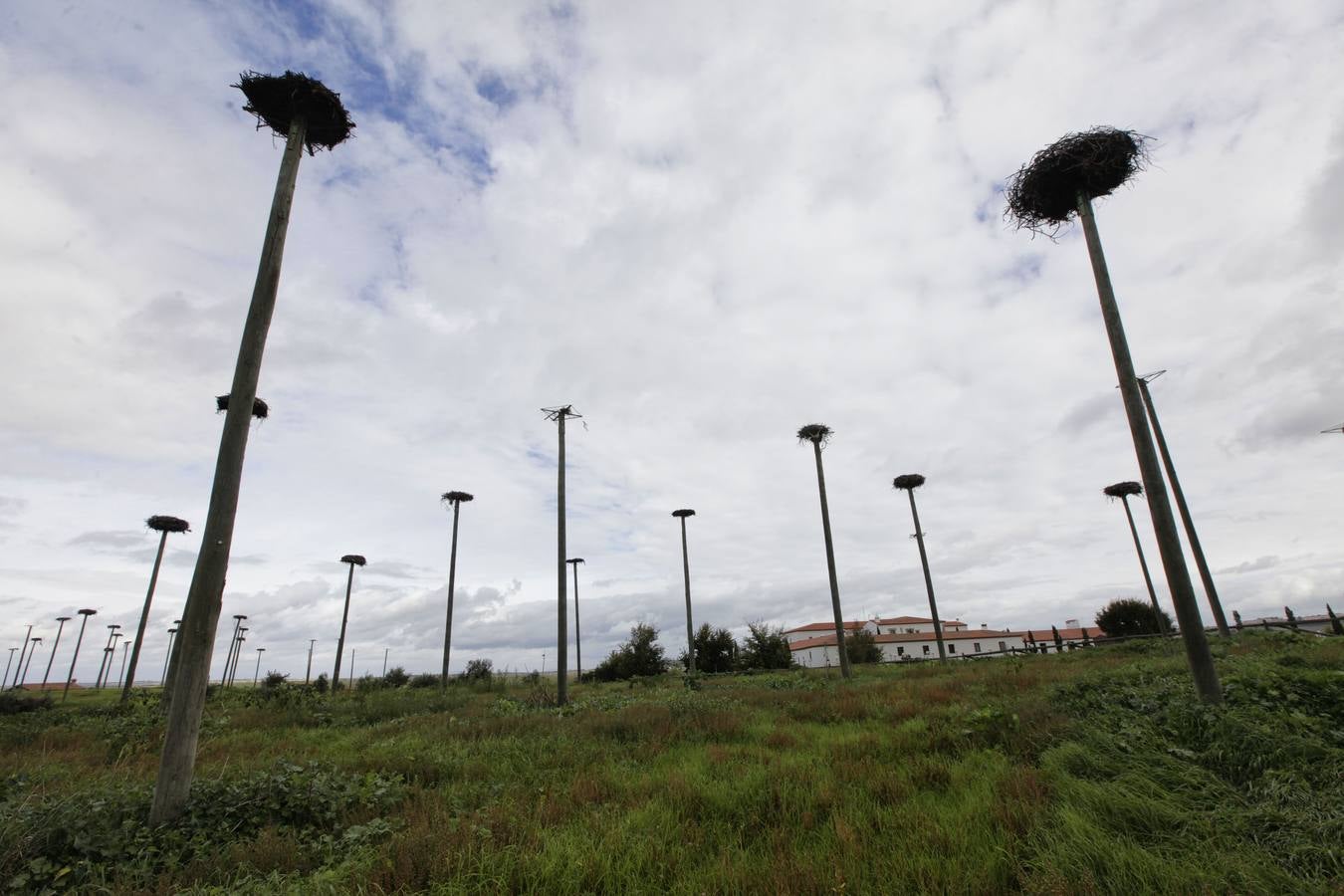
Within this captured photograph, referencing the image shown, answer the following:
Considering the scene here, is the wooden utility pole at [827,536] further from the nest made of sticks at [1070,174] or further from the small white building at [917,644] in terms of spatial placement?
the small white building at [917,644]

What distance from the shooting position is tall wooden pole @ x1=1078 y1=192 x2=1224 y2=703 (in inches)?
293

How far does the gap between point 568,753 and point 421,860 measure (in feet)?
14.8

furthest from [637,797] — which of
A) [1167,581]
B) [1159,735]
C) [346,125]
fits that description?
[346,125]

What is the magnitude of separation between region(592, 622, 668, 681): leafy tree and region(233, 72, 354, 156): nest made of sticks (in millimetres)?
35265

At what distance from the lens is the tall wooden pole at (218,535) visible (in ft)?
19.3

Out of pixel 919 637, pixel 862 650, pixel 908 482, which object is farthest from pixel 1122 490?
pixel 919 637

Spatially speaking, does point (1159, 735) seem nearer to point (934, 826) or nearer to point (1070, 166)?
point (934, 826)

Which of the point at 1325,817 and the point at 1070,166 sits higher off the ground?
the point at 1070,166

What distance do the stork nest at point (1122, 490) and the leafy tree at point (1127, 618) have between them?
46.1 feet

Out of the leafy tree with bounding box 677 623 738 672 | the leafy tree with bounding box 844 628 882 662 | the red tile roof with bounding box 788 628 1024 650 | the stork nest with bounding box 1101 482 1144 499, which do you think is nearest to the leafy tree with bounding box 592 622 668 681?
the leafy tree with bounding box 677 623 738 672

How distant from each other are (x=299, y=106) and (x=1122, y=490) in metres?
33.6

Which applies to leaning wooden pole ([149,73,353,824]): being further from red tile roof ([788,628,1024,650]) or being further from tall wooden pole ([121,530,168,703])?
red tile roof ([788,628,1024,650])

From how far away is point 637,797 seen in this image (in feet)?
20.8

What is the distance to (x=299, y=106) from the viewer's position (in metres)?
7.58
